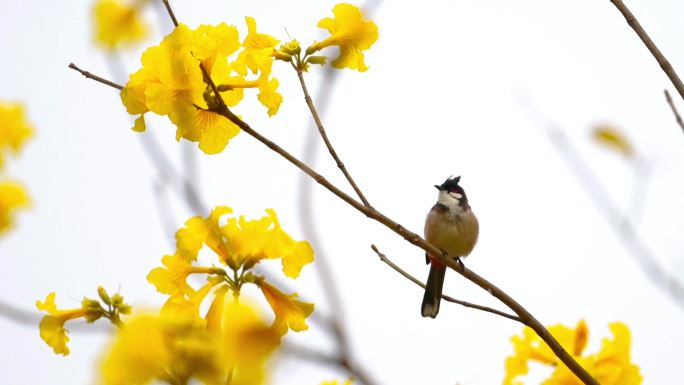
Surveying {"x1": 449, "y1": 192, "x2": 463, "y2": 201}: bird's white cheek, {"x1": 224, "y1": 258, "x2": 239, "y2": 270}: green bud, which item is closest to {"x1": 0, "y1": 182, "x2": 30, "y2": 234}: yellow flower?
{"x1": 224, "y1": 258, "x2": 239, "y2": 270}: green bud

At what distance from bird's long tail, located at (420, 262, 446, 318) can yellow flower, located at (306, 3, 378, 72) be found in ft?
13.2

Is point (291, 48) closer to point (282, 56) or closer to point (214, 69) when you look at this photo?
point (282, 56)

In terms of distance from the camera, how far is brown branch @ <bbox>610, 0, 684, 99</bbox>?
10.2 ft

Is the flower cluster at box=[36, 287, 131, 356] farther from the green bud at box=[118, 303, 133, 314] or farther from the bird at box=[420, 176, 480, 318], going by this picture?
the bird at box=[420, 176, 480, 318]

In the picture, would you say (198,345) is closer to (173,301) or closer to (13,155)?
(173,301)

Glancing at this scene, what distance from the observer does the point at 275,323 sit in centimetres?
277

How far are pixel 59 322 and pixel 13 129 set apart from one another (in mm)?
1229

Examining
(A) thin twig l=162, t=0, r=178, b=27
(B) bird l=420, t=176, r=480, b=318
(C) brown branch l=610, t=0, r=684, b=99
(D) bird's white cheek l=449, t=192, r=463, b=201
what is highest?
(D) bird's white cheek l=449, t=192, r=463, b=201

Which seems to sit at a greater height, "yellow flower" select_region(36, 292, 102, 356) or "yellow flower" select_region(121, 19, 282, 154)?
"yellow flower" select_region(121, 19, 282, 154)

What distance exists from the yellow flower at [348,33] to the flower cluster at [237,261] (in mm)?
770

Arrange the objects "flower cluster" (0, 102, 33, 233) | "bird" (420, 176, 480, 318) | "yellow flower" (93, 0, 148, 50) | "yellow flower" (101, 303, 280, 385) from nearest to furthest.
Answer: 1. "yellow flower" (101, 303, 280, 385)
2. "yellow flower" (93, 0, 148, 50)
3. "flower cluster" (0, 102, 33, 233)
4. "bird" (420, 176, 480, 318)

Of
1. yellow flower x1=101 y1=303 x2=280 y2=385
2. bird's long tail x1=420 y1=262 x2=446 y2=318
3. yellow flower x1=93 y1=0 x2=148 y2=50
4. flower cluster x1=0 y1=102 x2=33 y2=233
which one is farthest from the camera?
bird's long tail x1=420 y1=262 x2=446 y2=318

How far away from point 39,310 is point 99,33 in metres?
1.03

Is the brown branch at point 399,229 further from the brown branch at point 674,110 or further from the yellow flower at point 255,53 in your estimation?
the brown branch at point 674,110
